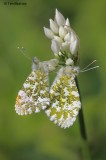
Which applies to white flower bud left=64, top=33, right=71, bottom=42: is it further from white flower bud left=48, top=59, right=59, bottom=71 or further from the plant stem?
the plant stem

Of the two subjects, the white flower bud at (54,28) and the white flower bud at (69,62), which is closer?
the white flower bud at (69,62)

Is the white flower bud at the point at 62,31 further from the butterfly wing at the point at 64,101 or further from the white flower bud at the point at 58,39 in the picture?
the butterfly wing at the point at 64,101

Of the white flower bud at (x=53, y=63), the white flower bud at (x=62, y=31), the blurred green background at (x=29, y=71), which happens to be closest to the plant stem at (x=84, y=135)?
the blurred green background at (x=29, y=71)

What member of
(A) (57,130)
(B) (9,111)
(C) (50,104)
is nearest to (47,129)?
(A) (57,130)

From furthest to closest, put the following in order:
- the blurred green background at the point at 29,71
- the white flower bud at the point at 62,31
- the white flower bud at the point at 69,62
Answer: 1. the blurred green background at the point at 29,71
2. the white flower bud at the point at 62,31
3. the white flower bud at the point at 69,62

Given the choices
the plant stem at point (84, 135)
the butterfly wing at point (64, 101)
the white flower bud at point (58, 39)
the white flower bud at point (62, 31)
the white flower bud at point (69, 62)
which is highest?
the white flower bud at point (62, 31)

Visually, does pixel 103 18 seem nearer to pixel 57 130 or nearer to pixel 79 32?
pixel 79 32

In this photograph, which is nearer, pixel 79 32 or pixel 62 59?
pixel 62 59

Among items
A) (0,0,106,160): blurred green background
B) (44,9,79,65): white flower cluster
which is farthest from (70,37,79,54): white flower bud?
(0,0,106,160): blurred green background

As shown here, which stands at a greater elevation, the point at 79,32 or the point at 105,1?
the point at 105,1
